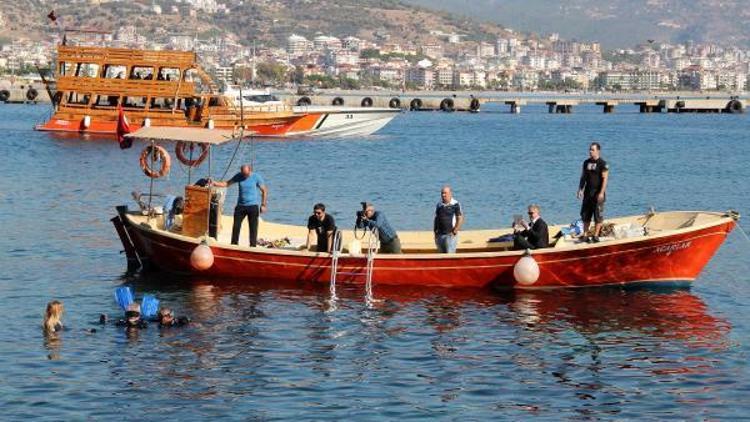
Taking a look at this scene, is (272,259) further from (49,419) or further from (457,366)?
(49,419)

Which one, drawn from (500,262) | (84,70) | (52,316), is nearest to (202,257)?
(52,316)

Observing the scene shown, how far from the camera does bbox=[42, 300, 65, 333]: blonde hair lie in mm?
21688

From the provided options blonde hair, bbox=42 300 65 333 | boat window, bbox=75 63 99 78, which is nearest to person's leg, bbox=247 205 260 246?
blonde hair, bbox=42 300 65 333

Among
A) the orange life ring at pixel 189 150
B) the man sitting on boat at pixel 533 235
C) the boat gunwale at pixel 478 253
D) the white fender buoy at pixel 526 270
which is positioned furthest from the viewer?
the orange life ring at pixel 189 150

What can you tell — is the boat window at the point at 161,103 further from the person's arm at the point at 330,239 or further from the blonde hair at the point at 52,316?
the blonde hair at the point at 52,316

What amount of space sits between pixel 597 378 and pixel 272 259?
27.4 ft

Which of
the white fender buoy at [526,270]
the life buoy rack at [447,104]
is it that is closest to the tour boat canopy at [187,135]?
the white fender buoy at [526,270]

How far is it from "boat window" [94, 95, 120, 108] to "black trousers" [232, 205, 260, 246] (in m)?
46.9

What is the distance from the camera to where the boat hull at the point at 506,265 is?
25078 mm

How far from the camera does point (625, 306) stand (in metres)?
24.6

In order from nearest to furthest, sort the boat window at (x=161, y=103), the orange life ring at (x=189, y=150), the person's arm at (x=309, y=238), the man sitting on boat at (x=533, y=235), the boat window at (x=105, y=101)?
the man sitting on boat at (x=533, y=235)
the person's arm at (x=309, y=238)
the orange life ring at (x=189, y=150)
the boat window at (x=161, y=103)
the boat window at (x=105, y=101)

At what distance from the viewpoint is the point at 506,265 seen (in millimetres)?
25219

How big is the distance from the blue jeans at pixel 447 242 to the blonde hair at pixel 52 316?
7467mm

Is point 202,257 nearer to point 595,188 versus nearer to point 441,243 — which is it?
point 441,243
